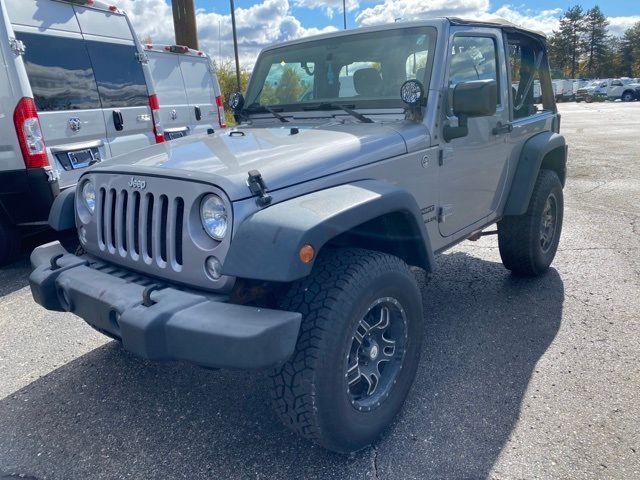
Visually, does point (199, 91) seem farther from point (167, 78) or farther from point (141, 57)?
point (141, 57)

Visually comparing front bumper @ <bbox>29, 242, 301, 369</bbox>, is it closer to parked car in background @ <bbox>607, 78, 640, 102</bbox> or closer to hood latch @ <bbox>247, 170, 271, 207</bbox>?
hood latch @ <bbox>247, 170, 271, 207</bbox>

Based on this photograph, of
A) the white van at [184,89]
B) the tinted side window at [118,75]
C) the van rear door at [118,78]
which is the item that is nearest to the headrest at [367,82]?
the van rear door at [118,78]

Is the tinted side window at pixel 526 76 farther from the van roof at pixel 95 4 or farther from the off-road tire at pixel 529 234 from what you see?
the van roof at pixel 95 4

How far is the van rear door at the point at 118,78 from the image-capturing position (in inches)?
232

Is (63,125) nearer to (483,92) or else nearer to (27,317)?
(27,317)

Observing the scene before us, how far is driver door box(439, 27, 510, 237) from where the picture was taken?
131 inches

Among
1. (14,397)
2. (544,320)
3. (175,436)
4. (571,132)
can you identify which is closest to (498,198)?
(544,320)

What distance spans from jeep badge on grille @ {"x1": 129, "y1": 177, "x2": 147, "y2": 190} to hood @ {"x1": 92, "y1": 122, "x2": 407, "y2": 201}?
0.04m

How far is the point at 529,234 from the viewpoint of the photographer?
168 inches

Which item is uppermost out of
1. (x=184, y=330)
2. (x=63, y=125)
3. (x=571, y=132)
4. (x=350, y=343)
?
(x=63, y=125)

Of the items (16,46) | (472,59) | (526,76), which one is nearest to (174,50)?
(16,46)

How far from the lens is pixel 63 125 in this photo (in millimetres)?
5395

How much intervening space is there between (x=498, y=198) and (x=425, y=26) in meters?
1.39

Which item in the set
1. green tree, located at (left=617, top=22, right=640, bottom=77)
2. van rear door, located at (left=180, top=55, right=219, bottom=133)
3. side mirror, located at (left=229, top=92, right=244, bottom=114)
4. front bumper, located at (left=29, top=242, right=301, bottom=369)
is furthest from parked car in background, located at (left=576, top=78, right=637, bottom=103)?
front bumper, located at (left=29, top=242, right=301, bottom=369)
